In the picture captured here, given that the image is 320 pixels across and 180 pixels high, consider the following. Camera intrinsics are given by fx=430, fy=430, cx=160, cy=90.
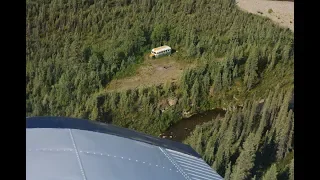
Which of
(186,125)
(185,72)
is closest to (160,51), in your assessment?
(185,72)

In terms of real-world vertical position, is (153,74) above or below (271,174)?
below

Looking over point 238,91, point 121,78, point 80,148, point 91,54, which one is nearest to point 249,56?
point 238,91

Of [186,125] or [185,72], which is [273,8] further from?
[186,125]

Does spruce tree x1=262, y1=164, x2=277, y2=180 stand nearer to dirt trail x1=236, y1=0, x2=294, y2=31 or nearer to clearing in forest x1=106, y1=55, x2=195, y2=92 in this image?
clearing in forest x1=106, y1=55, x2=195, y2=92

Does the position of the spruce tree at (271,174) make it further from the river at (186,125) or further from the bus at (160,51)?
the bus at (160,51)

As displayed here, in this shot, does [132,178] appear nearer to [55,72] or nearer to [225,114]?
[225,114]

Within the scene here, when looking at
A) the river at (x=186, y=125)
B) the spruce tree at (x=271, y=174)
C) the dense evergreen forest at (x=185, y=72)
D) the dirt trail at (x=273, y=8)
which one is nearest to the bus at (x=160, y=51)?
the dense evergreen forest at (x=185, y=72)
